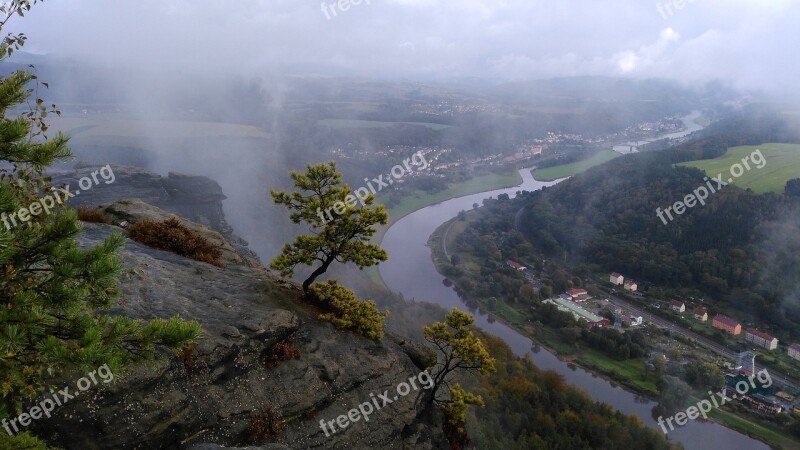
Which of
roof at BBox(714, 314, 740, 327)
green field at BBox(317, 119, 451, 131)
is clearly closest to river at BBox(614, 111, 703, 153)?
green field at BBox(317, 119, 451, 131)

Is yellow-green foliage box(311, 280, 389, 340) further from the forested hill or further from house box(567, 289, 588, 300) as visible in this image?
the forested hill

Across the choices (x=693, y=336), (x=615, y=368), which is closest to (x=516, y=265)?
(x=693, y=336)

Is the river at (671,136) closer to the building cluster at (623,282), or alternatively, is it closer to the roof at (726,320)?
the building cluster at (623,282)

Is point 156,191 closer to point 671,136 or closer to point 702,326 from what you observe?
point 702,326

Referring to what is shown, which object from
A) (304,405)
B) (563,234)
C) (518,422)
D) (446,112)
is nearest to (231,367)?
(304,405)

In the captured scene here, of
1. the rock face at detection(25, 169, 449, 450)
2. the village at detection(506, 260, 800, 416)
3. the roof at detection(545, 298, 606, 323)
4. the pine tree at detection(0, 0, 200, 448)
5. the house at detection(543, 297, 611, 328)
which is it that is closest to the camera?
A: the pine tree at detection(0, 0, 200, 448)

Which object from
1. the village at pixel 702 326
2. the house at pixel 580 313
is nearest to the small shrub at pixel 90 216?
the village at pixel 702 326
